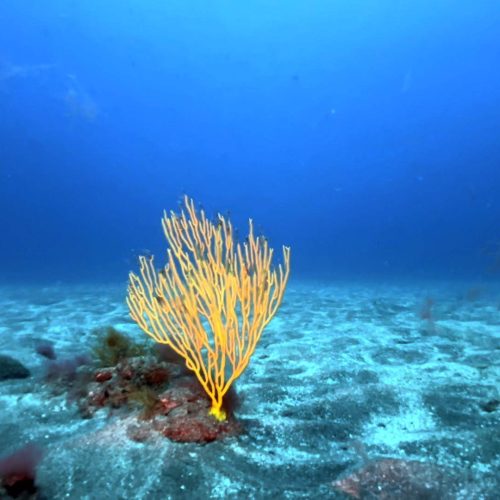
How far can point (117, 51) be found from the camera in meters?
59.7

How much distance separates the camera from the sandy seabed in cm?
252

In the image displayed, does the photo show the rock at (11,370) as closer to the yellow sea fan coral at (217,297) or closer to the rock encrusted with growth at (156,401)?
the rock encrusted with growth at (156,401)

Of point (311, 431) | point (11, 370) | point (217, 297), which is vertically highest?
point (217, 297)

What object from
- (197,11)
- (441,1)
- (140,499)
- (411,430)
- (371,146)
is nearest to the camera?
(140,499)

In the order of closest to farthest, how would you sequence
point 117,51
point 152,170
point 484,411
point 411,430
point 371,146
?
point 411,430
point 484,411
point 117,51
point 371,146
point 152,170

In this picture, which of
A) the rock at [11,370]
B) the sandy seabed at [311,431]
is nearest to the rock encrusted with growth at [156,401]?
the sandy seabed at [311,431]

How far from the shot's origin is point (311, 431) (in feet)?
10.9

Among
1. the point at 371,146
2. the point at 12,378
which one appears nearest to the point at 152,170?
the point at 371,146

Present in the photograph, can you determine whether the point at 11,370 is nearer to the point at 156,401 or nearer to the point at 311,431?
the point at 156,401

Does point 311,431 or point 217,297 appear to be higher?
point 217,297

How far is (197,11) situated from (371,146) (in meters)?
57.9

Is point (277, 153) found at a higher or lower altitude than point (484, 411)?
higher

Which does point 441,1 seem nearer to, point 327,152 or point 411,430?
point 327,152

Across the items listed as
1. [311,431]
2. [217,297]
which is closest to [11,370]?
[217,297]
